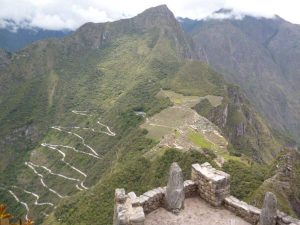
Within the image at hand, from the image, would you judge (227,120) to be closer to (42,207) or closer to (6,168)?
(42,207)

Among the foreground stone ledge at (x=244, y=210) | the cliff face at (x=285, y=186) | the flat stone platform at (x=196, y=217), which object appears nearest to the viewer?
the flat stone platform at (x=196, y=217)

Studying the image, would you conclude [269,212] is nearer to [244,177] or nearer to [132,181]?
[244,177]

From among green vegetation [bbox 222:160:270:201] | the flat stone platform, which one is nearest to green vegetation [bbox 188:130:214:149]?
green vegetation [bbox 222:160:270:201]

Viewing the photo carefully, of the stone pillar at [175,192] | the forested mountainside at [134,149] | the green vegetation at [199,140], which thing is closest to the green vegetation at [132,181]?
the forested mountainside at [134,149]

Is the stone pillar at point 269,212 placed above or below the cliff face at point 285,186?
above

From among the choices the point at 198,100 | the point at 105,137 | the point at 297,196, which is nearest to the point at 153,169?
the point at 297,196

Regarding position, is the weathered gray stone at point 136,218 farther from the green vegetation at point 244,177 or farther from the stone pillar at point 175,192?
the green vegetation at point 244,177

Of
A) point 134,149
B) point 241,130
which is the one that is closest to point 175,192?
point 134,149

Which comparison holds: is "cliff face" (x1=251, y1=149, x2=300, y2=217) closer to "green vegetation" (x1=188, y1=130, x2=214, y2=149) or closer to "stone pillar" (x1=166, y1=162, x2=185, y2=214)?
"green vegetation" (x1=188, y1=130, x2=214, y2=149)
